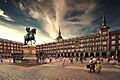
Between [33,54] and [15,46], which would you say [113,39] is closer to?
[33,54]

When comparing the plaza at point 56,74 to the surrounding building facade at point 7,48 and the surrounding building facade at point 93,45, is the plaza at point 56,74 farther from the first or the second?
the surrounding building facade at point 7,48

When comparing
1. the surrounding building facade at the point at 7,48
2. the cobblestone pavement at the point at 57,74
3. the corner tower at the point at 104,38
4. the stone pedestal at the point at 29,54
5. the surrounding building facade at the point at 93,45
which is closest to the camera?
the cobblestone pavement at the point at 57,74

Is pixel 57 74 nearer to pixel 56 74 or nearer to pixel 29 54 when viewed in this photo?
pixel 56 74

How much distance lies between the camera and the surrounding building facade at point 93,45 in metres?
59.0

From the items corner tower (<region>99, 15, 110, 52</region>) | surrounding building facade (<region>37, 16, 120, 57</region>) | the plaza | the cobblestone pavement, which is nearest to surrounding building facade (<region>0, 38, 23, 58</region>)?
surrounding building facade (<region>37, 16, 120, 57</region>)

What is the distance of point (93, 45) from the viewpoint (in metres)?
67.7

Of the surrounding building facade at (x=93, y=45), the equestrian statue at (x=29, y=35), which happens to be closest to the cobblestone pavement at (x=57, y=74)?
the equestrian statue at (x=29, y=35)

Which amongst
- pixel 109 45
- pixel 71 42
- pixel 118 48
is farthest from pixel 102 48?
pixel 71 42

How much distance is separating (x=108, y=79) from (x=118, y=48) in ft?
178

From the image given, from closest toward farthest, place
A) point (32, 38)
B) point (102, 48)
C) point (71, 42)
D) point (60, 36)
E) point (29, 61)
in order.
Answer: point (29, 61) → point (32, 38) → point (102, 48) → point (71, 42) → point (60, 36)

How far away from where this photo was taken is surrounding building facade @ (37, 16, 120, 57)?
5903 centimetres

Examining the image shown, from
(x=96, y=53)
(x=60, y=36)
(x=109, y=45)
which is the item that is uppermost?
(x=60, y=36)

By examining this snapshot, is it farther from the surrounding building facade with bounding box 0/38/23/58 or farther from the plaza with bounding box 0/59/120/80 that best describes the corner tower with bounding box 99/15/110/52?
the surrounding building facade with bounding box 0/38/23/58

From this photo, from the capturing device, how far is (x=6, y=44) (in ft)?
279
